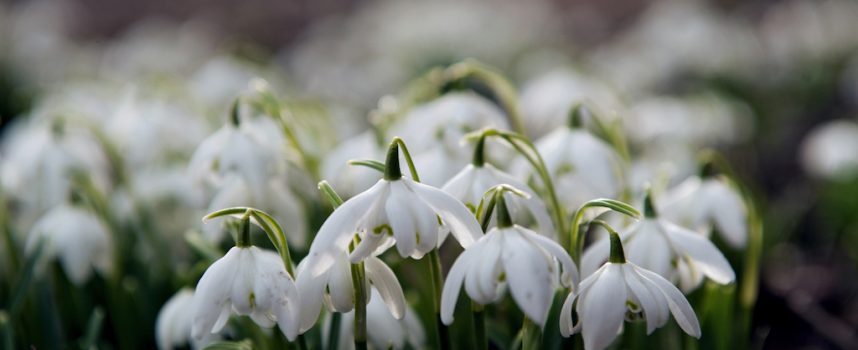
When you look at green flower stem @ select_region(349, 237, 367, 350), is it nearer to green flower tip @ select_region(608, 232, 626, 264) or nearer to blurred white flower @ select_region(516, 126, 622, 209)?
green flower tip @ select_region(608, 232, 626, 264)

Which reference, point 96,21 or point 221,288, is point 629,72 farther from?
point 96,21

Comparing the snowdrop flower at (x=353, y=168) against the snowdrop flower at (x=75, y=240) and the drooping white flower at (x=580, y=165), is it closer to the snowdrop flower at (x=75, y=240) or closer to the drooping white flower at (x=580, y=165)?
the drooping white flower at (x=580, y=165)

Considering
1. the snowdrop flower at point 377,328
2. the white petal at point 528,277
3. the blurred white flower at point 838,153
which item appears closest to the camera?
the white petal at point 528,277

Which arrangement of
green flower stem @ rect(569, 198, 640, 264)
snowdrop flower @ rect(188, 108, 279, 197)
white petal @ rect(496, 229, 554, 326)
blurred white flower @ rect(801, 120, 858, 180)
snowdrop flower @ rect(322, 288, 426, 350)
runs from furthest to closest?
blurred white flower @ rect(801, 120, 858, 180) → snowdrop flower @ rect(188, 108, 279, 197) → snowdrop flower @ rect(322, 288, 426, 350) → green flower stem @ rect(569, 198, 640, 264) → white petal @ rect(496, 229, 554, 326)

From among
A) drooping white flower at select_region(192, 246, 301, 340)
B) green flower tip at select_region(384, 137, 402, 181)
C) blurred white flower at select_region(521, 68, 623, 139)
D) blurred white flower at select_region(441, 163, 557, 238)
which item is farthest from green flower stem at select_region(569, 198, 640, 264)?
blurred white flower at select_region(521, 68, 623, 139)

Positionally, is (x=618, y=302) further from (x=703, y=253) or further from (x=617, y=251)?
(x=703, y=253)

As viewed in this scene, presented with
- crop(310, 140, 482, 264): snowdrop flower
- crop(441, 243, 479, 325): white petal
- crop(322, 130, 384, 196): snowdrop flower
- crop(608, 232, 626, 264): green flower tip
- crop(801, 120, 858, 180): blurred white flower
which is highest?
crop(310, 140, 482, 264): snowdrop flower

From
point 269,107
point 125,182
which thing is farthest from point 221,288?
point 125,182

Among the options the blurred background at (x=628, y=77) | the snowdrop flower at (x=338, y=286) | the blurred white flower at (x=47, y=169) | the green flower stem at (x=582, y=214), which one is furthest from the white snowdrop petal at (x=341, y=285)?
the blurred white flower at (x=47, y=169)
